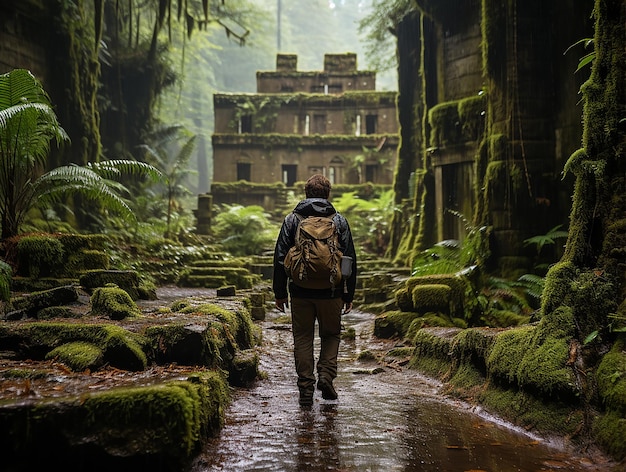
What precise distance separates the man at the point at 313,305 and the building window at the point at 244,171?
102ft

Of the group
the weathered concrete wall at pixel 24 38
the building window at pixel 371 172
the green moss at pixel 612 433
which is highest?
the weathered concrete wall at pixel 24 38

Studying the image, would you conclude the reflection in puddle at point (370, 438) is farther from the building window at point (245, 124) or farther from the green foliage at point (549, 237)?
the building window at point (245, 124)

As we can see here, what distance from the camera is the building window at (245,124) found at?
1452 inches

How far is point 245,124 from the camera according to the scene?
37.1 metres

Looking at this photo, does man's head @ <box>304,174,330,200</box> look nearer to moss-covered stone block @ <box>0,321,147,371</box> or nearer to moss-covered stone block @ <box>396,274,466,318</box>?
moss-covered stone block @ <box>0,321,147,371</box>

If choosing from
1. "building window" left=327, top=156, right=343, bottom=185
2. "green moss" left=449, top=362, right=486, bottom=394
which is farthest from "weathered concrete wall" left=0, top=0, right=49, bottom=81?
"building window" left=327, top=156, right=343, bottom=185

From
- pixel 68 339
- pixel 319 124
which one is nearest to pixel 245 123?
pixel 319 124

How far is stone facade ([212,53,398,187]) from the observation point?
35.3m

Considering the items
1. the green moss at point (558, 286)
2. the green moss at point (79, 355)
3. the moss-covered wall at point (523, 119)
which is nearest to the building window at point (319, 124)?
the moss-covered wall at point (523, 119)

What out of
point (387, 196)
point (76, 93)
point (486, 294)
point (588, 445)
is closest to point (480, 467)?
point (588, 445)

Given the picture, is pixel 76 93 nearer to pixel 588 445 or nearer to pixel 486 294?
pixel 486 294

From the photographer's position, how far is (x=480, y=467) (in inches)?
140

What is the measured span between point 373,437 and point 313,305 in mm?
1591

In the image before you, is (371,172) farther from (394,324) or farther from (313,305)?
(313,305)
